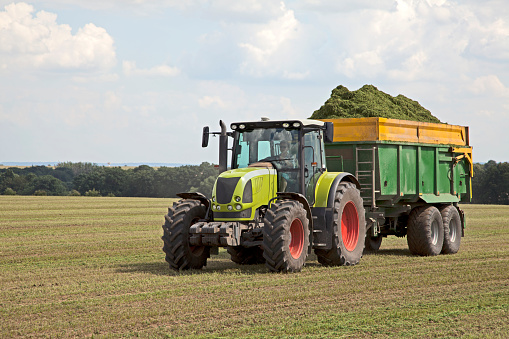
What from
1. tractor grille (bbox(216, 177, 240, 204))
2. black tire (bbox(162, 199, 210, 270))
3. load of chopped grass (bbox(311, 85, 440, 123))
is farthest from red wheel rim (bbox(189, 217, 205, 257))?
load of chopped grass (bbox(311, 85, 440, 123))

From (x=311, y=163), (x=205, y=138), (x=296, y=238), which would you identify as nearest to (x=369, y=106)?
(x=311, y=163)

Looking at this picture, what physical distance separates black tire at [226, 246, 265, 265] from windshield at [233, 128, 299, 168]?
1.86 m

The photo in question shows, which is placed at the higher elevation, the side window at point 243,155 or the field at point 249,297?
the side window at point 243,155

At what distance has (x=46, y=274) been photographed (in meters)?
11.9

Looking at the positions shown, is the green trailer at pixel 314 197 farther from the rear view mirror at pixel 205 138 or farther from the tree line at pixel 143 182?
the tree line at pixel 143 182

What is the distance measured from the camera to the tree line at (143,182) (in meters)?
61.4

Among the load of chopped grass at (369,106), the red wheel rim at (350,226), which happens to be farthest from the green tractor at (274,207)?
the load of chopped grass at (369,106)

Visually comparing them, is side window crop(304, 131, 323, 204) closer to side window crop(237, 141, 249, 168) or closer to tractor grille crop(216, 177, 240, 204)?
side window crop(237, 141, 249, 168)

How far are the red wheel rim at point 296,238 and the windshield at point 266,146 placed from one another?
1.18m

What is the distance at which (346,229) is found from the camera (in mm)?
13109

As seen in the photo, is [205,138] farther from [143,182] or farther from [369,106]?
[143,182]

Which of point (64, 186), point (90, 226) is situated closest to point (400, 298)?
point (90, 226)

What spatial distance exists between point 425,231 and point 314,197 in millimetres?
3686

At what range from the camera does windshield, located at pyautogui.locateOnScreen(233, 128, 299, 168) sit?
12234mm
